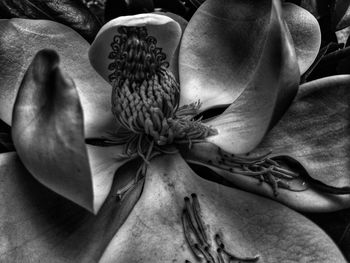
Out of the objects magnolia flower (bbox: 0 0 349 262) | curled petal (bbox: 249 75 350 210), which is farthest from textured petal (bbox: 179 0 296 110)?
curled petal (bbox: 249 75 350 210)

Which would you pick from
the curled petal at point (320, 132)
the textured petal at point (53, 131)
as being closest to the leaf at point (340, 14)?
the curled petal at point (320, 132)

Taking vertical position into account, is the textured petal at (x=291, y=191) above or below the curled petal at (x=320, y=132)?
below

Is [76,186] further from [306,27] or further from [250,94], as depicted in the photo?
[306,27]

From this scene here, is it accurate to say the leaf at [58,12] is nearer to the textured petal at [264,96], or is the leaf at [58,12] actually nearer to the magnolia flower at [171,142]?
the magnolia flower at [171,142]

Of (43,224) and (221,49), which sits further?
(221,49)

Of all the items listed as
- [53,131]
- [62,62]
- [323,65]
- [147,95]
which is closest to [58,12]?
[62,62]

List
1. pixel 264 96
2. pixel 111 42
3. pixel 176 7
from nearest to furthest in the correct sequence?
1. pixel 264 96
2. pixel 111 42
3. pixel 176 7

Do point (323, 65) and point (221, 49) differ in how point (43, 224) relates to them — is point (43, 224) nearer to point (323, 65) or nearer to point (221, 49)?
point (221, 49)
